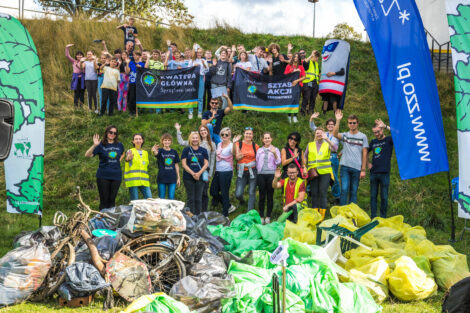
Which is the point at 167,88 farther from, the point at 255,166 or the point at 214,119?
Result: the point at 255,166

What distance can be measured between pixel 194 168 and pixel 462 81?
4.79 m

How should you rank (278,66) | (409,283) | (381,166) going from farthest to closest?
(278,66), (381,166), (409,283)

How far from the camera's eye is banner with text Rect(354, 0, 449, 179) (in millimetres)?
8570

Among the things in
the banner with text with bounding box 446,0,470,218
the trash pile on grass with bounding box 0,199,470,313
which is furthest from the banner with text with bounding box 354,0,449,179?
the trash pile on grass with bounding box 0,199,470,313

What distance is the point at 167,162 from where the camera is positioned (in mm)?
10148

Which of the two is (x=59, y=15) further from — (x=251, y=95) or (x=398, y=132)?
(x=398, y=132)

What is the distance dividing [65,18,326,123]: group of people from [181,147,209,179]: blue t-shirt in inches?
158

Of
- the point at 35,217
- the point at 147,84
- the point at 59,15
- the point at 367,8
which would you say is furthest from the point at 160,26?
the point at 367,8

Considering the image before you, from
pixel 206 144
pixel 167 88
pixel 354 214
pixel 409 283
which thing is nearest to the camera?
pixel 409 283

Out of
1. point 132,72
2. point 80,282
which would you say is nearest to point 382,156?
point 80,282

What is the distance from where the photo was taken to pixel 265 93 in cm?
1421

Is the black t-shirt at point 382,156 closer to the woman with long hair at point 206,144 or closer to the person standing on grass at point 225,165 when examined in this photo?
the person standing on grass at point 225,165

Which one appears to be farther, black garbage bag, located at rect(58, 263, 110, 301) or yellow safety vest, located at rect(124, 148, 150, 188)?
yellow safety vest, located at rect(124, 148, 150, 188)

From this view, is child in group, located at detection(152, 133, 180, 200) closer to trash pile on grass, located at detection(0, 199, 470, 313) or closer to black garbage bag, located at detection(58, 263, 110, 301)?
trash pile on grass, located at detection(0, 199, 470, 313)
